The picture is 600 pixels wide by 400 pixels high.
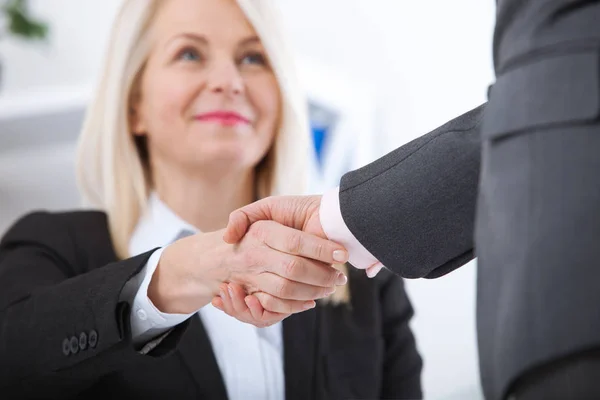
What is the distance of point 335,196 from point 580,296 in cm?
39

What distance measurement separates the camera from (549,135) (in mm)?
594

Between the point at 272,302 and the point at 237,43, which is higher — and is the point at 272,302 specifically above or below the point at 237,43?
below

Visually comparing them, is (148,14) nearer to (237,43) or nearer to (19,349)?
(237,43)

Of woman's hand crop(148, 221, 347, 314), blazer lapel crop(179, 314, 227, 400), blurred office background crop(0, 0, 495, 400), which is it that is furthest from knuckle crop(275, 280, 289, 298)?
blurred office background crop(0, 0, 495, 400)

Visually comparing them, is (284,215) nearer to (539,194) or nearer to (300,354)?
(300,354)

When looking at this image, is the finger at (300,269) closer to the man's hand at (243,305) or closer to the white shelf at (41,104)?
the man's hand at (243,305)

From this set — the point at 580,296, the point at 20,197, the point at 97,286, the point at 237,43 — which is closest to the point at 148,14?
the point at 237,43

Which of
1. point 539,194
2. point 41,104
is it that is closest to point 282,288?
point 539,194

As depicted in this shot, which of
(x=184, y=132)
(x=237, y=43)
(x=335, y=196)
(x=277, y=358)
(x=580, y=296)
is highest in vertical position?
(x=237, y=43)

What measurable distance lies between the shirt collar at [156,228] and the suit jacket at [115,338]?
0.05 m

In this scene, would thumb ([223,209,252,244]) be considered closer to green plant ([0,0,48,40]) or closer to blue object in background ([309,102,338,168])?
blue object in background ([309,102,338,168])

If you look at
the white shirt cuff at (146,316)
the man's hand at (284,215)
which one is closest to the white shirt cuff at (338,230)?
the man's hand at (284,215)

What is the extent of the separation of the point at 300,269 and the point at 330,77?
5.30 feet

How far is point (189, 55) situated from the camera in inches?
51.6
